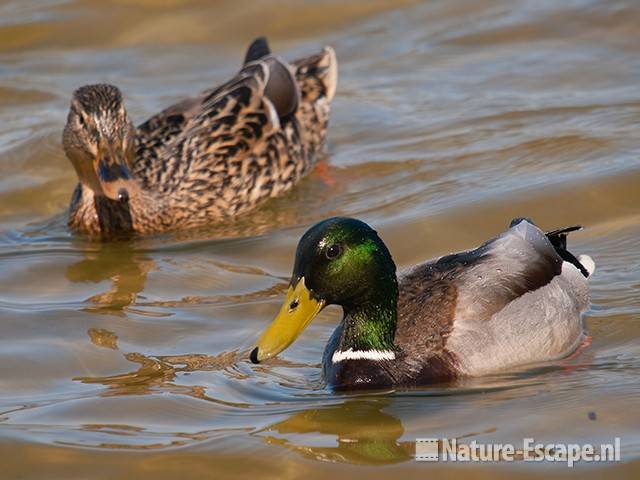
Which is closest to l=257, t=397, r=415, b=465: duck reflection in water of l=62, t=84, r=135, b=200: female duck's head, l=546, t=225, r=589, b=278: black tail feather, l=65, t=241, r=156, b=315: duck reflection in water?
l=546, t=225, r=589, b=278: black tail feather

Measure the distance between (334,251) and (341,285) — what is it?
0.63 feet

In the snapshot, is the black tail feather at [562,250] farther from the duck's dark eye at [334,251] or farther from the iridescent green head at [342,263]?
the duck's dark eye at [334,251]

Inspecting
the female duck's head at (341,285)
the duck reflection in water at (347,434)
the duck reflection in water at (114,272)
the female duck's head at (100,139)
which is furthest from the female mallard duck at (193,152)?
the duck reflection in water at (347,434)

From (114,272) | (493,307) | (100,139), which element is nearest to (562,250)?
(493,307)

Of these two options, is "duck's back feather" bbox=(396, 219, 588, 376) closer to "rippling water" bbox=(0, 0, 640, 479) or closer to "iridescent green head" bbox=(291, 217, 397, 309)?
"rippling water" bbox=(0, 0, 640, 479)

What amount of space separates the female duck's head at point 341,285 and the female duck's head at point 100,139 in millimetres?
3468

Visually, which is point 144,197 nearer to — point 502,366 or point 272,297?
point 272,297

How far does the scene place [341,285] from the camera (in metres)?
6.92

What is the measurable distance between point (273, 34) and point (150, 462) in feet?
30.7

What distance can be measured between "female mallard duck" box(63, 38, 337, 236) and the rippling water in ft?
0.79

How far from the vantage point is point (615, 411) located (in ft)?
20.4

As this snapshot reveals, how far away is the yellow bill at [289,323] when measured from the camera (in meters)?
6.67

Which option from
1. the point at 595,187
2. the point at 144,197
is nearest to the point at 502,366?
the point at 595,187

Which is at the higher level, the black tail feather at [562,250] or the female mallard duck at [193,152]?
the female mallard duck at [193,152]
